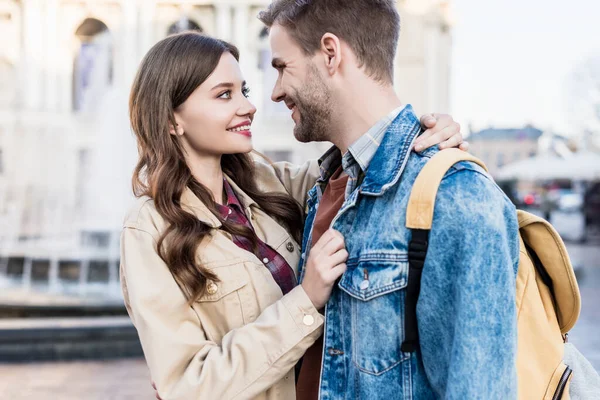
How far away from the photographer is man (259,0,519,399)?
1468 mm

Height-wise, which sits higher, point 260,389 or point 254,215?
point 254,215

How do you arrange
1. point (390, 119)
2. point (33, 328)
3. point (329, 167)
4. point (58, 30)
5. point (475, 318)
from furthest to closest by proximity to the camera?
point (58, 30) < point (33, 328) < point (329, 167) < point (390, 119) < point (475, 318)

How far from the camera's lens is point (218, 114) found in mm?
2271

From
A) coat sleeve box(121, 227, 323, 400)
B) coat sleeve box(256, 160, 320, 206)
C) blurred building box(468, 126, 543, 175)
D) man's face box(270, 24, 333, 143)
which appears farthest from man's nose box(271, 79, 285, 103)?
blurred building box(468, 126, 543, 175)

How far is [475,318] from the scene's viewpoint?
1.46 meters

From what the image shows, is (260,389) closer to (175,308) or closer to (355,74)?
(175,308)

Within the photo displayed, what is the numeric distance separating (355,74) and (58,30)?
3622cm

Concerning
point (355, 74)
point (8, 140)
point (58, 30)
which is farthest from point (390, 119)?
point (58, 30)

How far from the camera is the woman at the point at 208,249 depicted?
1895 mm

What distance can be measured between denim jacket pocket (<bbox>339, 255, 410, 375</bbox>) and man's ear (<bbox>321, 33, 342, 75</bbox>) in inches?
22.6

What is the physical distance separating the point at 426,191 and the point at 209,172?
3.58ft

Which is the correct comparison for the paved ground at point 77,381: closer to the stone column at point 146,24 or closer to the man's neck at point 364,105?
the man's neck at point 364,105

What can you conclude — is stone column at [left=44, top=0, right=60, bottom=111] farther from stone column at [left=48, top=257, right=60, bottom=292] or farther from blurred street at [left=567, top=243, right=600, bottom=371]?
blurred street at [left=567, top=243, right=600, bottom=371]

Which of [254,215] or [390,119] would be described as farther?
[254,215]
